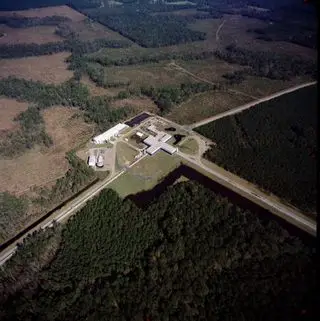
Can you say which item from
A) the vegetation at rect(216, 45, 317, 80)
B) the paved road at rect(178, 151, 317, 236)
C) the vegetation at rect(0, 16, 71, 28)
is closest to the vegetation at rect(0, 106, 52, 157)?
the paved road at rect(178, 151, 317, 236)

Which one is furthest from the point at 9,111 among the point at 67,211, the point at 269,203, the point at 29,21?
the point at 29,21

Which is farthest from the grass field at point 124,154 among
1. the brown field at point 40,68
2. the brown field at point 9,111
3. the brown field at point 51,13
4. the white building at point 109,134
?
the brown field at point 51,13

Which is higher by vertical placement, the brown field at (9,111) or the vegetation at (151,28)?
the vegetation at (151,28)

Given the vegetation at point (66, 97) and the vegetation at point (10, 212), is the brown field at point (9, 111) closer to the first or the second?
the vegetation at point (66, 97)

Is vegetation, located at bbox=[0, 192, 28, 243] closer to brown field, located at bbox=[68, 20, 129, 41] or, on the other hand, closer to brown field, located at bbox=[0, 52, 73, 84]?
brown field, located at bbox=[0, 52, 73, 84]

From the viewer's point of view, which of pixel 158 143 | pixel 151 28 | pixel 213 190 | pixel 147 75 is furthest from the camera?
pixel 151 28

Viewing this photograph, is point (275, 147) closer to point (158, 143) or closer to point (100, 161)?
point (158, 143)
